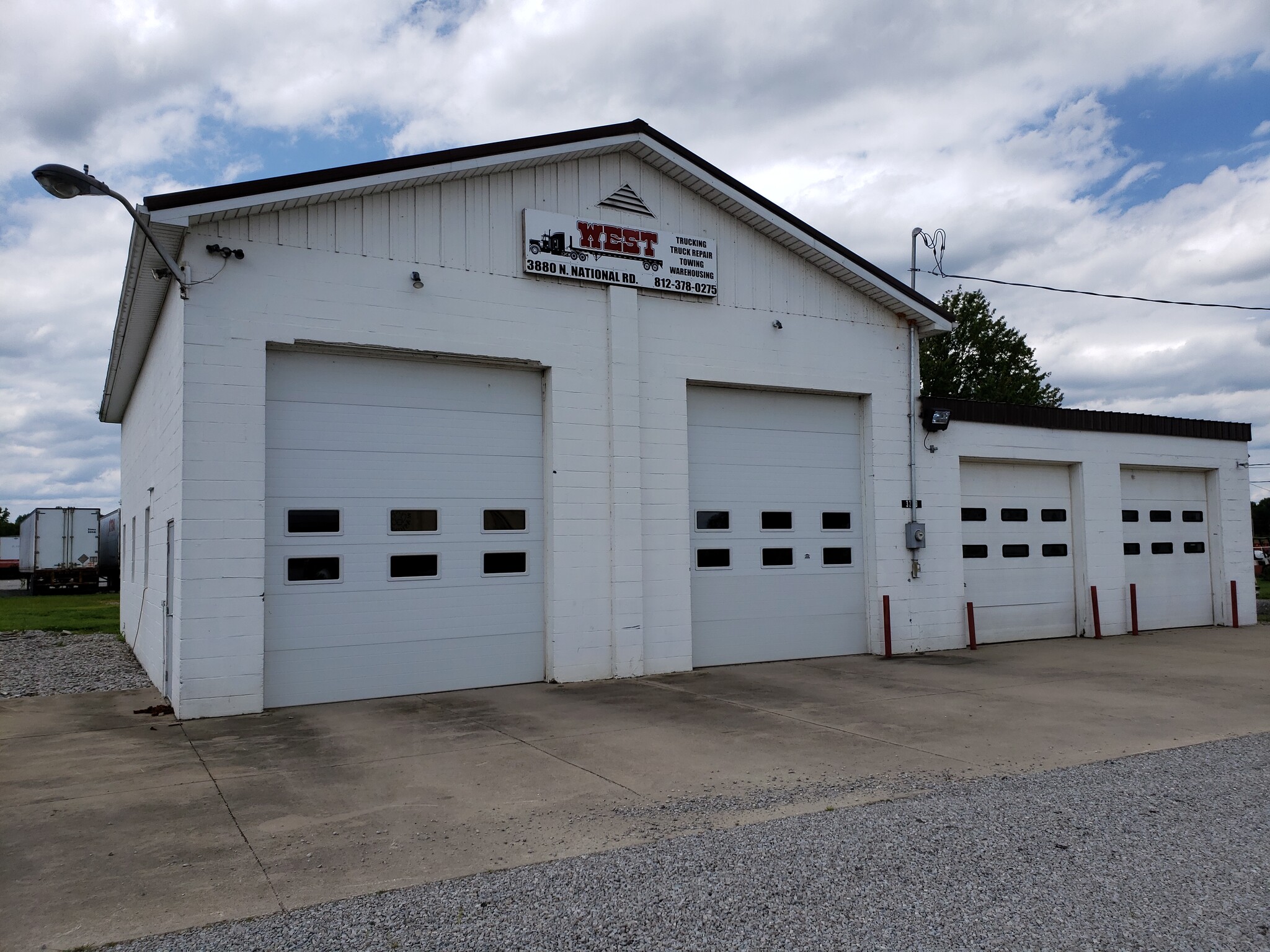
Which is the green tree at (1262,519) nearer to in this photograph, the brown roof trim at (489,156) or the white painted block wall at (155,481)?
the brown roof trim at (489,156)

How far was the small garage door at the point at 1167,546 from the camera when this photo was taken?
17844 millimetres

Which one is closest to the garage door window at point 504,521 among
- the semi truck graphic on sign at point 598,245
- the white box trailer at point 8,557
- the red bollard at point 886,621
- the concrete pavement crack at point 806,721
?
the concrete pavement crack at point 806,721

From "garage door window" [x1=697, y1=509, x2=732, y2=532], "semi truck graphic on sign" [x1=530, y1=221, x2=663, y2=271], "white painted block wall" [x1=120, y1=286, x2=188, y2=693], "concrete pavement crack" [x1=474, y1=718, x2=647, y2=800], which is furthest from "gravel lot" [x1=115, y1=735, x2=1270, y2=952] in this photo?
"semi truck graphic on sign" [x1=530, y1=221, x2=663, y2=271]

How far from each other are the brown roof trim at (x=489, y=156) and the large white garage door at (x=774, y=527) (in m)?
2.16

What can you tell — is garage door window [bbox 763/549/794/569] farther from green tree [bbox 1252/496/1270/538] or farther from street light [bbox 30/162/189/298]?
green tree [bbox 1252/496/1270/538]

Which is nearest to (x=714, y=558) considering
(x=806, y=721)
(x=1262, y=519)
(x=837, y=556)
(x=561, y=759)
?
(x=837, y=556)

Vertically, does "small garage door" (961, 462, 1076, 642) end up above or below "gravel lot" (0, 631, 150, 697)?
above

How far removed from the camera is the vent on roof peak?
1266cm

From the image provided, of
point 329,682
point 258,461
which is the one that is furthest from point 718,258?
point 329,682

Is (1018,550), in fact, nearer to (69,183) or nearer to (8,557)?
(69,183)

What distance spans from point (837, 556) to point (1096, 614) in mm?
5826

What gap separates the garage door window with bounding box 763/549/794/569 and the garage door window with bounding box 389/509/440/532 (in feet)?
16.4

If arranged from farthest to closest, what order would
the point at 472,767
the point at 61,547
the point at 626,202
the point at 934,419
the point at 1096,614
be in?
the point at 61,547
the point at 1096,614
the point at 934,419
the point at 626,202
the point at 472,767

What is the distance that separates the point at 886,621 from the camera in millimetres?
14359
